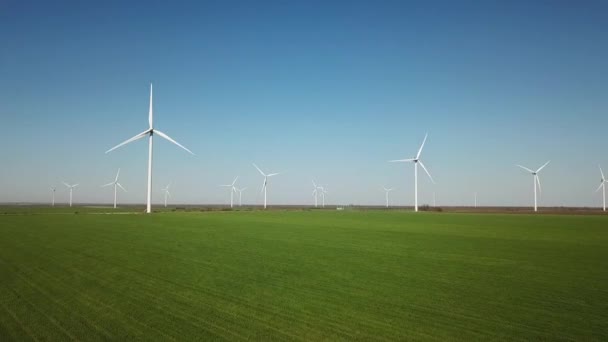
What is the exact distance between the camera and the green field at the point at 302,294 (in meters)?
8.78

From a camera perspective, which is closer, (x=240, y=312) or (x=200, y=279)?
(x=240, y=312)

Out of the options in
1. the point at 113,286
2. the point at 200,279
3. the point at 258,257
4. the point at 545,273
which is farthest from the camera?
the point at 258,257

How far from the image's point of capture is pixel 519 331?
8664mm

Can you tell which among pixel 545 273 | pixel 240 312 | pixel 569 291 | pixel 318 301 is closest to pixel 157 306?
pixel 240 312

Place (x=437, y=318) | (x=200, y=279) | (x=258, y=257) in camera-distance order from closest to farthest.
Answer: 1. (x=437, y=318)
2. (x=200, y=279)
3. (x=258, y=257)

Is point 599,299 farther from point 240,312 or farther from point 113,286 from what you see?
point 113,286

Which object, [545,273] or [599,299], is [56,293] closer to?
[599,299]

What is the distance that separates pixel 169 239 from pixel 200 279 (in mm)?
13611

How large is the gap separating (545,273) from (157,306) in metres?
12.2

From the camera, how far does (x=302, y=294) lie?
11938 mm

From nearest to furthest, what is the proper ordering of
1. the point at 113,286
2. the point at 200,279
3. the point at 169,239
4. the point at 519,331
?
the point at 519,331 < the point at 113,286 < the point at 200,279 < the point at 169,239

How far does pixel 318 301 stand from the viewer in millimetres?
11148

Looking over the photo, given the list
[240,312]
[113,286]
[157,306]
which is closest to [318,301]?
[240,312]

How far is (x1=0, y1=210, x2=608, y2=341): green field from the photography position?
28.8 feet
